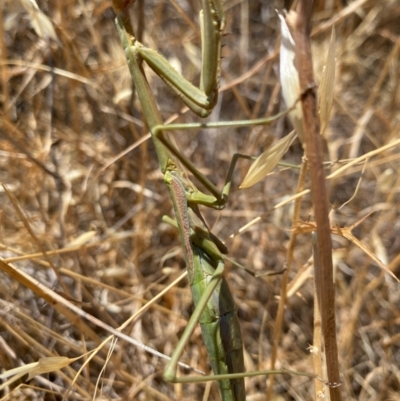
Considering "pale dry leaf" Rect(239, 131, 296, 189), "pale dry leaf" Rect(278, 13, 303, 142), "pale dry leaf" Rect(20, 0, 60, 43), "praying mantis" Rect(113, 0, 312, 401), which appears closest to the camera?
"pale dry leaf" Rect(278, 13, 303, 142)

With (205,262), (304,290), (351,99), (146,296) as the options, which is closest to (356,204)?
(304,290)

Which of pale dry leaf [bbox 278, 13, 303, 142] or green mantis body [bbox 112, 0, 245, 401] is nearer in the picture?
pale dry leaf [bbox 278, 13, 303, 142]

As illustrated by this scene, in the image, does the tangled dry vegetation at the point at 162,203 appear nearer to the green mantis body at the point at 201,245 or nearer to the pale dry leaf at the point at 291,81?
the green mantis body at the point at 201,245

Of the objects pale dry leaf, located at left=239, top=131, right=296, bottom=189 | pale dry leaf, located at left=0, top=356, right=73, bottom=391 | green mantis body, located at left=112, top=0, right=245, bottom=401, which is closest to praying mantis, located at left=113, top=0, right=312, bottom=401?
green mantis body, located at left=112, top=0, right=245, bottom=401

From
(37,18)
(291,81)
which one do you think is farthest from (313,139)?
(37,18)

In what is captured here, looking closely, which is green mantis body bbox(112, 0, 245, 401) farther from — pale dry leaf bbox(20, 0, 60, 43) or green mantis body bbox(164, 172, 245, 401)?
pale dry leaf bbox(20, 0, 60, 43)

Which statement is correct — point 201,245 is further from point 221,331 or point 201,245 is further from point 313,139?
point 313,139
